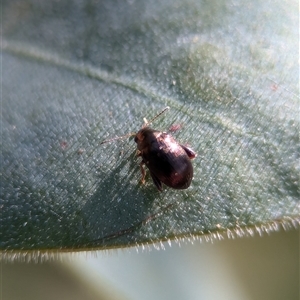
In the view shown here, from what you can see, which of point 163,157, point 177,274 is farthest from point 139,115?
point 177,274

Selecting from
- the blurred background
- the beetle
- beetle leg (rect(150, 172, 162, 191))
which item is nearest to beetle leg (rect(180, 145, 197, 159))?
the beetle

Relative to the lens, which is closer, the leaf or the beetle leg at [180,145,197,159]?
the leaf

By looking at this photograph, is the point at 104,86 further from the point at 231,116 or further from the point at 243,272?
the point at 243,272

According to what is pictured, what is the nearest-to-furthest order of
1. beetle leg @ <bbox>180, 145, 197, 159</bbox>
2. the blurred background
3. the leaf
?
1. the leaf
2. beetle leg @ <bbox>180, 145, 197, 159</bbox>
3. the blurred background

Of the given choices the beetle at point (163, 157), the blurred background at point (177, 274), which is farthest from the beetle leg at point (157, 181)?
the blurred background at point (177, 274)

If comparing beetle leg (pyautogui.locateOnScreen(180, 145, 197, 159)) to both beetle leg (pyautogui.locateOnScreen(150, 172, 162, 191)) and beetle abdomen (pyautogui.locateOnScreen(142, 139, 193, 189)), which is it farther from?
beetle leg (pyautogui.locateOnScreen(150, 172, 162, 191))
